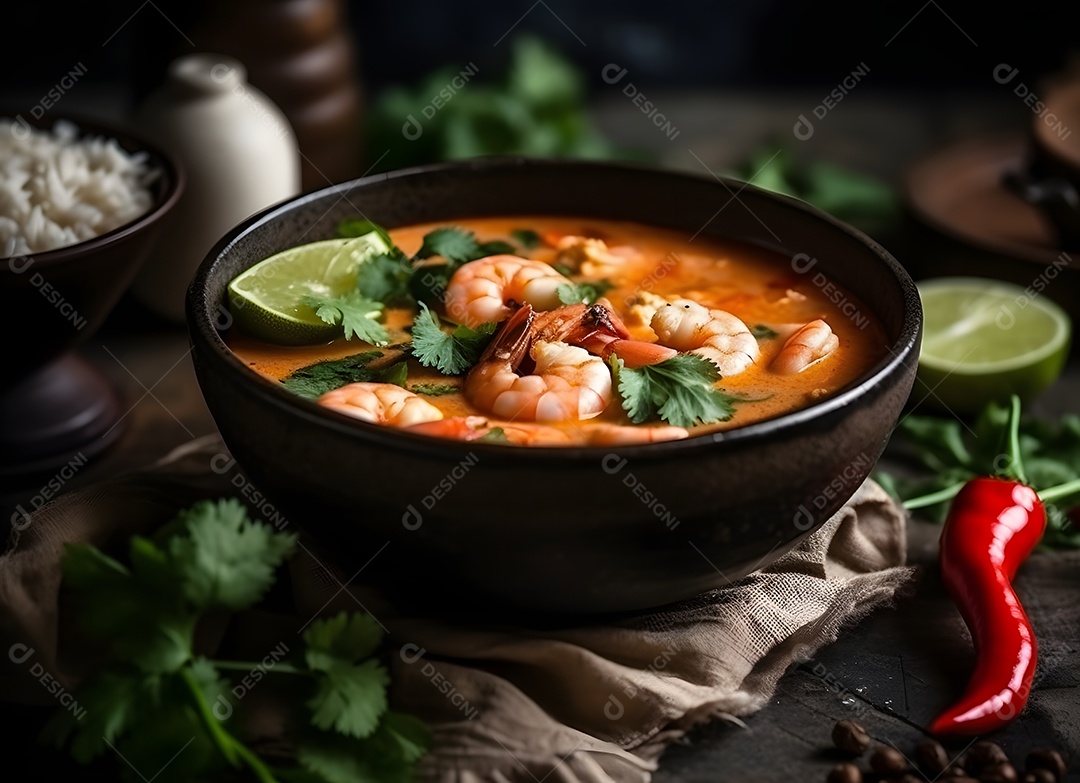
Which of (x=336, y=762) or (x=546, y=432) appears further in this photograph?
(x=546, y=432)

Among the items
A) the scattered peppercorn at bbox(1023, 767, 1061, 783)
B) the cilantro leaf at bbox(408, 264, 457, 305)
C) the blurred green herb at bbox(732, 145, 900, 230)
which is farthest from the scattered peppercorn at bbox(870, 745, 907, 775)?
the blurred green herb at bbox(732, 145, 900, 230)

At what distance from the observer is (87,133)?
10.3 feet

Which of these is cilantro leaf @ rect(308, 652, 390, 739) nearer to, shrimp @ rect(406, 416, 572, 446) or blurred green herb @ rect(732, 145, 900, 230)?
shrimp @ rect(406, 416, 572, 446)

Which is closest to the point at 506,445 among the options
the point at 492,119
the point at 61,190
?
the point at 61,190

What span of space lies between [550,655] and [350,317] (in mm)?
707

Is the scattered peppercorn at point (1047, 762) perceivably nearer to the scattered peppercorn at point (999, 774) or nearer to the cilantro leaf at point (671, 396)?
the scattered peppercorn at point (999, 774)

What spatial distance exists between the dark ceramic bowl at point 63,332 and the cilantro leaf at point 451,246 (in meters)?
0.58

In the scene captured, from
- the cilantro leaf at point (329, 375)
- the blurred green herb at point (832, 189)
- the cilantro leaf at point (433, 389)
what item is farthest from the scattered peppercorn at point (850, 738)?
the blurred green herb at point (832, 189)

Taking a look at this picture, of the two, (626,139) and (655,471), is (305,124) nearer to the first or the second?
(626,139)

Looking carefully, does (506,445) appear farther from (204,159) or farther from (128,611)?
(204,159)

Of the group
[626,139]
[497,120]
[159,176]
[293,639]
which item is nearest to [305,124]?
[497,120]

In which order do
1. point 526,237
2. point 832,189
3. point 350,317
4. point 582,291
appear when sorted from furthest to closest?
point 832,189, point 526,237, point 582,291, point 350,317

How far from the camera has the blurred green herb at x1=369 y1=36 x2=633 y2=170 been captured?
4047 millimetres

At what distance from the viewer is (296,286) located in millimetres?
2373
